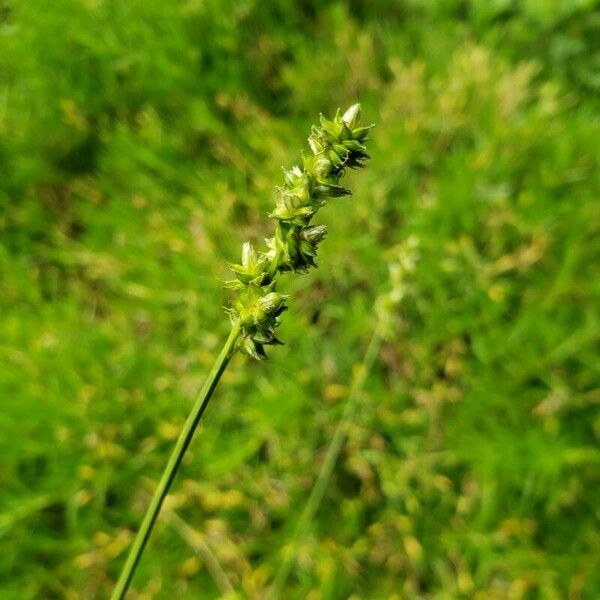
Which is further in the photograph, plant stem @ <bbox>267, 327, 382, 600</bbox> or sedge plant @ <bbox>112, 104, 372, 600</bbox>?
plant stem @ <bbox>267, 327, 382, 600</bbox>

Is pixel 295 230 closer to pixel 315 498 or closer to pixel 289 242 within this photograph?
pixel 289 242

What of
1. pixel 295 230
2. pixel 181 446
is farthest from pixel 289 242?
pixel 181 446

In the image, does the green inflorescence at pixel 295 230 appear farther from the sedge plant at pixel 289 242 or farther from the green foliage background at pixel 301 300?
the green foliage background at pixel 301 300

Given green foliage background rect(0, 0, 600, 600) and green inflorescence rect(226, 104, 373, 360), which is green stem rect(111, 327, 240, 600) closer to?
green inflorescence rect(226, 104, 373, 360)

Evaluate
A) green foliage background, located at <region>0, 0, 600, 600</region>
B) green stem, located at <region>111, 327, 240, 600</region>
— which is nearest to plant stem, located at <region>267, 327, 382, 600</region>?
green foliage background, located at <region>0, 0, 600, 600</region>

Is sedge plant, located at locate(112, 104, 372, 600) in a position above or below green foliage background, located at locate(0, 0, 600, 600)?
below

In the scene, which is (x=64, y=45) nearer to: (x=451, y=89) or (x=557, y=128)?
(x=451, y=89)
